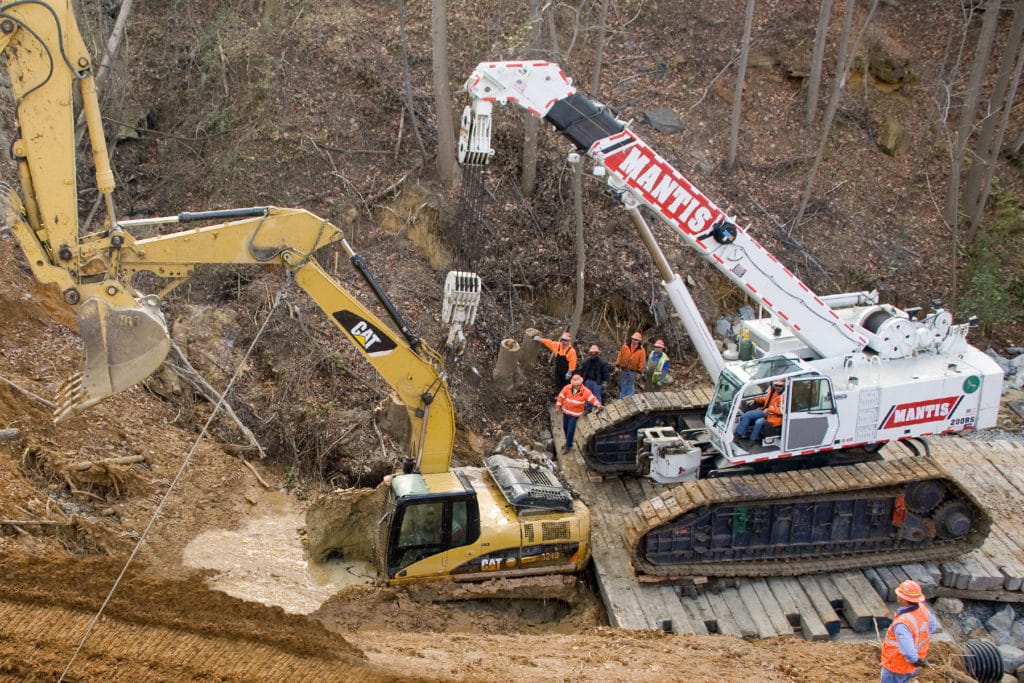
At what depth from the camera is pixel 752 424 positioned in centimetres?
1095

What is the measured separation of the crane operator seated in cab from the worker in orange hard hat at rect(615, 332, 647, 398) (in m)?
3.02

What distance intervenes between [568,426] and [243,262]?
597 cm

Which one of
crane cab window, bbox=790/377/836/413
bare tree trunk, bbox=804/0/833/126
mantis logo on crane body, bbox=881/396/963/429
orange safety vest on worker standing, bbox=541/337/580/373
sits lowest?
orange safety vest on worker standing, bbox=541/337/580/373

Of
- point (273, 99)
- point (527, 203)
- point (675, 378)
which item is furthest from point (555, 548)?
point (273, 99)

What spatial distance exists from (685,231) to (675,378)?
6158mm

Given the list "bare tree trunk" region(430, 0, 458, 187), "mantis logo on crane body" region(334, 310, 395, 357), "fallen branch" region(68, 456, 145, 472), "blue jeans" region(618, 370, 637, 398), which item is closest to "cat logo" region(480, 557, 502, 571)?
"mantis logo on crane body" region(334, 310, 395, 357)

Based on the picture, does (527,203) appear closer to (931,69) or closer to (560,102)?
(560,102)

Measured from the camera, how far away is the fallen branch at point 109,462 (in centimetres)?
1030

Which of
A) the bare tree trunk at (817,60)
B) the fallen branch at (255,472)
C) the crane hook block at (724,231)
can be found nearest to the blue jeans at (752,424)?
the crane hook block at (724,231)

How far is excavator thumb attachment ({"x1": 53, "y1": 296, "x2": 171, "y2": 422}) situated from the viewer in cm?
788

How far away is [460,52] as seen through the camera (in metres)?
18.3

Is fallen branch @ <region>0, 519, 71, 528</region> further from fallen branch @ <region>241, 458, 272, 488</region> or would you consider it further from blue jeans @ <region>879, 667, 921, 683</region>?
blue jeans @ <region>879, 667, 921, 683</region>

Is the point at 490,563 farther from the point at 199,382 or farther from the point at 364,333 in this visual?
the point at 199,382

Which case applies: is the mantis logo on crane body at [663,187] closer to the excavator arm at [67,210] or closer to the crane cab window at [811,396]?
the crane cab window at [811,396]
